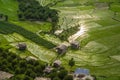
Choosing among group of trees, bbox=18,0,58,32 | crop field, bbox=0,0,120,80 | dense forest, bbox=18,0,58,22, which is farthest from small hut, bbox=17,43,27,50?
dense forest, bbox=18,0,58,22

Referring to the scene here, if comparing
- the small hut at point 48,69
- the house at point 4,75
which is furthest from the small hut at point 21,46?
the house at point 4,75

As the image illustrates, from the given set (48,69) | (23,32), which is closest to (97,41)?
(23,32)

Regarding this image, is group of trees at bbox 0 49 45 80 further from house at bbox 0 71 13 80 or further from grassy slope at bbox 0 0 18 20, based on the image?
grassy slope at bbox 0 0 18 20

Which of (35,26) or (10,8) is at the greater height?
(10,8)

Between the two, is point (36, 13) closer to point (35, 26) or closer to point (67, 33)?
point (35, 26)

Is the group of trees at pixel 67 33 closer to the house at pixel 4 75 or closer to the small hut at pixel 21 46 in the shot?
the small hut at pixel 21 46
